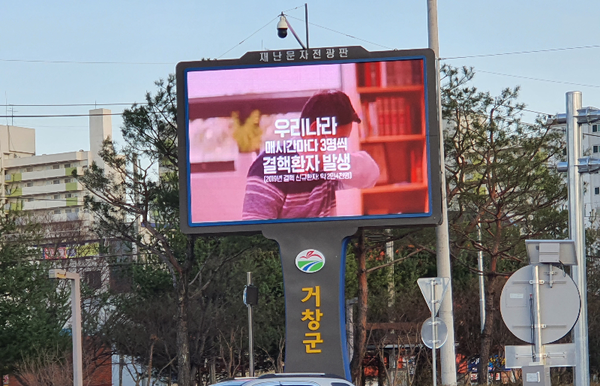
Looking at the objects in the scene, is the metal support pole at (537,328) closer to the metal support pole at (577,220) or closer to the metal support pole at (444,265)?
the metal support pole at (577,220)

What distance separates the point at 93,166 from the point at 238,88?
31.6 ft

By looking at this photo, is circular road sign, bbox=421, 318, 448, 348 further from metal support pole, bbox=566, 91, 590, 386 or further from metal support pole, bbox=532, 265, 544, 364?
metal support pole, bbox=532, 265, 544, 364

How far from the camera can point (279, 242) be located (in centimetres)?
2097

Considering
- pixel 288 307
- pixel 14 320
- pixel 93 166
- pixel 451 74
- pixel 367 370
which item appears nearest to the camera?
pixel 288 307

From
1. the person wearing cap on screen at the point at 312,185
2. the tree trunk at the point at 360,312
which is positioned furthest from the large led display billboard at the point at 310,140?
the tree trunk at the point at 360,312

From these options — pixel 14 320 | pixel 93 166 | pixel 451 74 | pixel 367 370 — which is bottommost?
pixel 367 370

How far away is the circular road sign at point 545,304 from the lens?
328 inches

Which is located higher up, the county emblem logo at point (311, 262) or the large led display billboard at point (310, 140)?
the large led display billboard at point (310, 140)

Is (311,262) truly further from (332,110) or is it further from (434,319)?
(434,319)

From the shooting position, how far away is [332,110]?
20844mm

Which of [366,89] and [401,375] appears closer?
[366,89]

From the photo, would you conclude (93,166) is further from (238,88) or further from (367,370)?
A: (367,370)

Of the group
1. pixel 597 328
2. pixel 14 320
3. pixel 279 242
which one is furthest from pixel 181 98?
pixel 597 328

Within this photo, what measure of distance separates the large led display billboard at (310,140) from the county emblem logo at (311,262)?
0.78 meters
